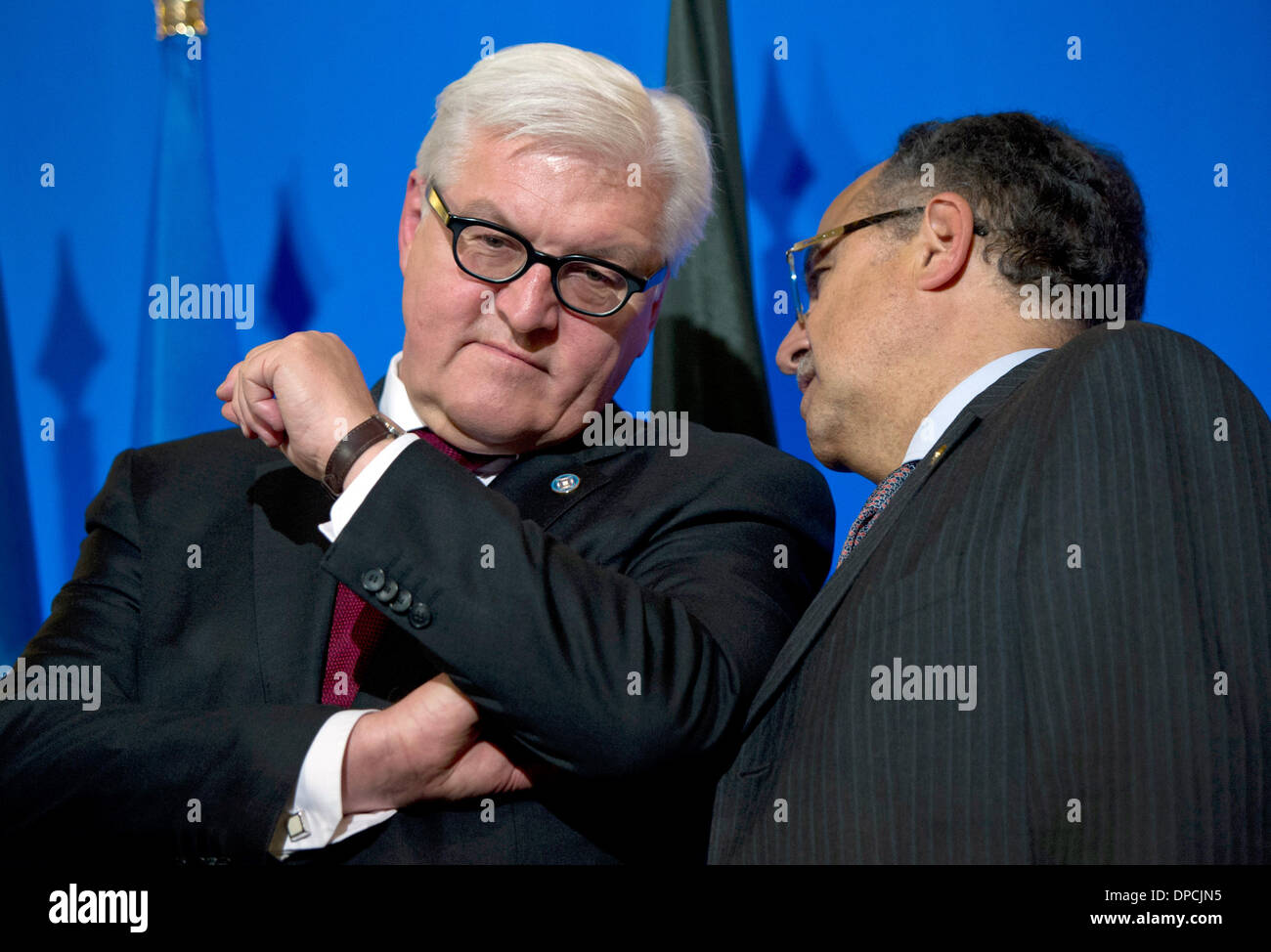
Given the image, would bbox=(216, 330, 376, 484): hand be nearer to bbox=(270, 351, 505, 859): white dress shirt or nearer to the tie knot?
bbox=(270, 351, 505, 859): white dress shirt

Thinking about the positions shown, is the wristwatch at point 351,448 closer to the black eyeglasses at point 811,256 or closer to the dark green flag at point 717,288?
the black eyeglasses at point 811,256

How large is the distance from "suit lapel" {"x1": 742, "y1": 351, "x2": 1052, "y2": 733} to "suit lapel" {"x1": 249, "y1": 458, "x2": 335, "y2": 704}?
621mm

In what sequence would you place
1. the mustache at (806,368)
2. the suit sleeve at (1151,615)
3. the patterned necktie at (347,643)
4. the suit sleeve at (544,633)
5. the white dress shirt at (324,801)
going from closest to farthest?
the suit sleeve at (1151,615) → the suit sleeve at (544,633) → the white dress shirt at (324,801) → the patterned necktie at (347,643) → the mustache at (806,368)

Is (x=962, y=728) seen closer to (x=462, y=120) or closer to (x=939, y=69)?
(x=462, y=120)

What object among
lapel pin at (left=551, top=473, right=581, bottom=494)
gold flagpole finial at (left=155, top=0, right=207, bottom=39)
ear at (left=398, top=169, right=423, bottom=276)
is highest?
gold flagpole finial at (left=155, top=0, right=207, bottom=39)

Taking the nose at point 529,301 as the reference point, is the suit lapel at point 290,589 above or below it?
below

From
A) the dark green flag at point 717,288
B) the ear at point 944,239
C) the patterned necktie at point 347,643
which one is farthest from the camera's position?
the dark green flag at point 717,288

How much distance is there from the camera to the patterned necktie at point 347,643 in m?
1.54

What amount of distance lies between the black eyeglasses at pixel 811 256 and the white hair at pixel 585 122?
29 centimetres

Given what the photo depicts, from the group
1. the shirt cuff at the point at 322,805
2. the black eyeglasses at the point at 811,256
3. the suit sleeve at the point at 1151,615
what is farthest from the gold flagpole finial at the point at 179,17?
the suit sleeve at the point at 1151,615

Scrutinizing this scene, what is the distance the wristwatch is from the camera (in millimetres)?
1334

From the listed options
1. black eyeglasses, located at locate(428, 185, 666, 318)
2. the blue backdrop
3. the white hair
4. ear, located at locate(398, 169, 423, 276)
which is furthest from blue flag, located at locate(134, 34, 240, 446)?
black eyeglasses, located at locate(428, 185, 666, 318)

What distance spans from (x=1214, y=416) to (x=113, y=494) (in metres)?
1.56

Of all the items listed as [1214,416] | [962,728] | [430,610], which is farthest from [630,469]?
[1214,416]
